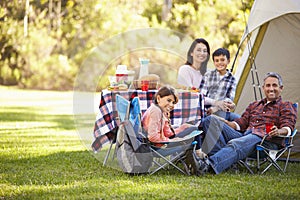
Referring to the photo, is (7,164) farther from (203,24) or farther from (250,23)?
(203,24)

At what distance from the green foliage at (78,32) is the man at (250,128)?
31.1 feet

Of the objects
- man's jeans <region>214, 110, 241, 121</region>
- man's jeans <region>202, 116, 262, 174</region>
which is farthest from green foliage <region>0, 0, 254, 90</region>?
man's jeans <region>202, 116, 262, 174</region>

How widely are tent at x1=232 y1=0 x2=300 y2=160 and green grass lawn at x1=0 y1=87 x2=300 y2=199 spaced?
0.81 metres

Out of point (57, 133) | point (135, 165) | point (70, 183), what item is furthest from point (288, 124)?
point (57, 133)

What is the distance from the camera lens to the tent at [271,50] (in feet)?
15.5

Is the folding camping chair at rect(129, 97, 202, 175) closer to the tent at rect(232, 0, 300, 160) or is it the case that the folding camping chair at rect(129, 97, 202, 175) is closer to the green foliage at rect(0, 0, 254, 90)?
the tent at rect(232, 0, 300, 160)

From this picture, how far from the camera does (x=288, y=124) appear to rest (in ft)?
12.8

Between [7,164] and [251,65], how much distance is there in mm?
2161

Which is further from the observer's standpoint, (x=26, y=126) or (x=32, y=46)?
(x=32, y=46)

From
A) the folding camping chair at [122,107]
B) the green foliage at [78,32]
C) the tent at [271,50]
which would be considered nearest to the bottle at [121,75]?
the folding camping chair at [122,107]

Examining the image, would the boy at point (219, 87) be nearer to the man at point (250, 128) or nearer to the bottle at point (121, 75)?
the man at point (250, 128)

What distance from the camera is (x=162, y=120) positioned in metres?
3.76

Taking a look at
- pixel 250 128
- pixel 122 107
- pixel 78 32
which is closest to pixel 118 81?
pixel 122 107

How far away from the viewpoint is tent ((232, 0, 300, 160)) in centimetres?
473
